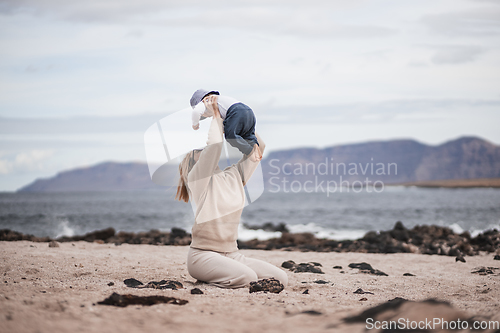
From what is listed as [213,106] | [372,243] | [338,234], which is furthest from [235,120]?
[338,234]

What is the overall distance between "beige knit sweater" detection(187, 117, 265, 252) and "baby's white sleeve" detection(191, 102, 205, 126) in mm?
185

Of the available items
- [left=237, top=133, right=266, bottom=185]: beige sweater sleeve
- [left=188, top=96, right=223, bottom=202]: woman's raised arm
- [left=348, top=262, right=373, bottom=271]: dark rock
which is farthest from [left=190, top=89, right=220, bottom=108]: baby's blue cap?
[left=348, top=262, right=373, bottom=271]: dark rock

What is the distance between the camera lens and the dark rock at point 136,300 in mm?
3418

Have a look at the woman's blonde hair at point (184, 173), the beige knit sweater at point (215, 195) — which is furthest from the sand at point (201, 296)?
the woman's blonde hair at point (184, 173)

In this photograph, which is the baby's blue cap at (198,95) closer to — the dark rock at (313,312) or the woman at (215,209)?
the woman at (215,209)

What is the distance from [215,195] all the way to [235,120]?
84 cm

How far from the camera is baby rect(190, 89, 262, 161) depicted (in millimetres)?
4434

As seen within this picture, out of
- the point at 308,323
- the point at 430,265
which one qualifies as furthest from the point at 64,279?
the point at 430,265

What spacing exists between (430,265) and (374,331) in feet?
18.1

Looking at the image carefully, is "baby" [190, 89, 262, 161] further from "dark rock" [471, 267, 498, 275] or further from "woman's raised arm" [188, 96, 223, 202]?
"dark rock" [471, 267, 498, 275]

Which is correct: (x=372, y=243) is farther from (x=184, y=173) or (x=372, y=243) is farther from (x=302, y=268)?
(x=184, y=173)

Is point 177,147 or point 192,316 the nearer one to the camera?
point 192,316

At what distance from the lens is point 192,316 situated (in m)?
3.12

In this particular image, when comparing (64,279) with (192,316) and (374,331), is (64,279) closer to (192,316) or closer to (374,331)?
(192,316)
